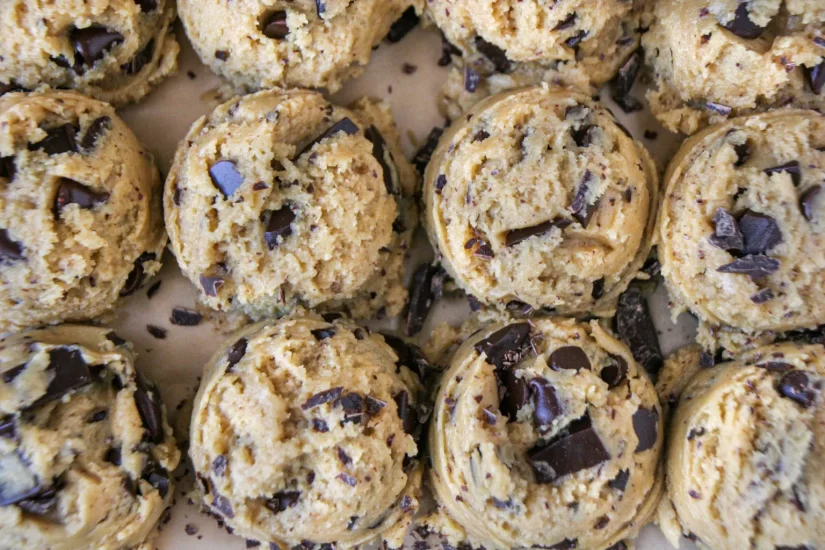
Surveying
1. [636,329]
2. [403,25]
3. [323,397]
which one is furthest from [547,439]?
[403,25]

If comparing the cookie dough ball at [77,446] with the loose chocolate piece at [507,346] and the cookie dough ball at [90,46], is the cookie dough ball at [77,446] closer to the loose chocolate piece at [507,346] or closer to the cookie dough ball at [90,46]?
the cookie dough ball at [90,46]

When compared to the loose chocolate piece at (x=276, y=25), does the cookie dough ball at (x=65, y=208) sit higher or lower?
lower

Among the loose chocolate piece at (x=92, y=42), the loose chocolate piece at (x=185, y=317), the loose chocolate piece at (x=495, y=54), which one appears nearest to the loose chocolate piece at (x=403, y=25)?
the loose chocolate piece at (x=495, y=54)

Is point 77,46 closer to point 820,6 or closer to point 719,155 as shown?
point 719,155

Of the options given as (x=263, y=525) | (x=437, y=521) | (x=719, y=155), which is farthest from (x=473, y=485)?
(x=719, y=155)

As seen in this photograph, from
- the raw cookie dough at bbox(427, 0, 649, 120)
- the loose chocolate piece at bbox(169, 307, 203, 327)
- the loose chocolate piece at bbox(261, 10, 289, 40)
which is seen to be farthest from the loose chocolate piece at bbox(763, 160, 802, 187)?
the loose chocolate piece at bbox(169, 307, 203, 327)

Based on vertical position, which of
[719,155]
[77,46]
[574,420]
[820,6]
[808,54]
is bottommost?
[574,420]
